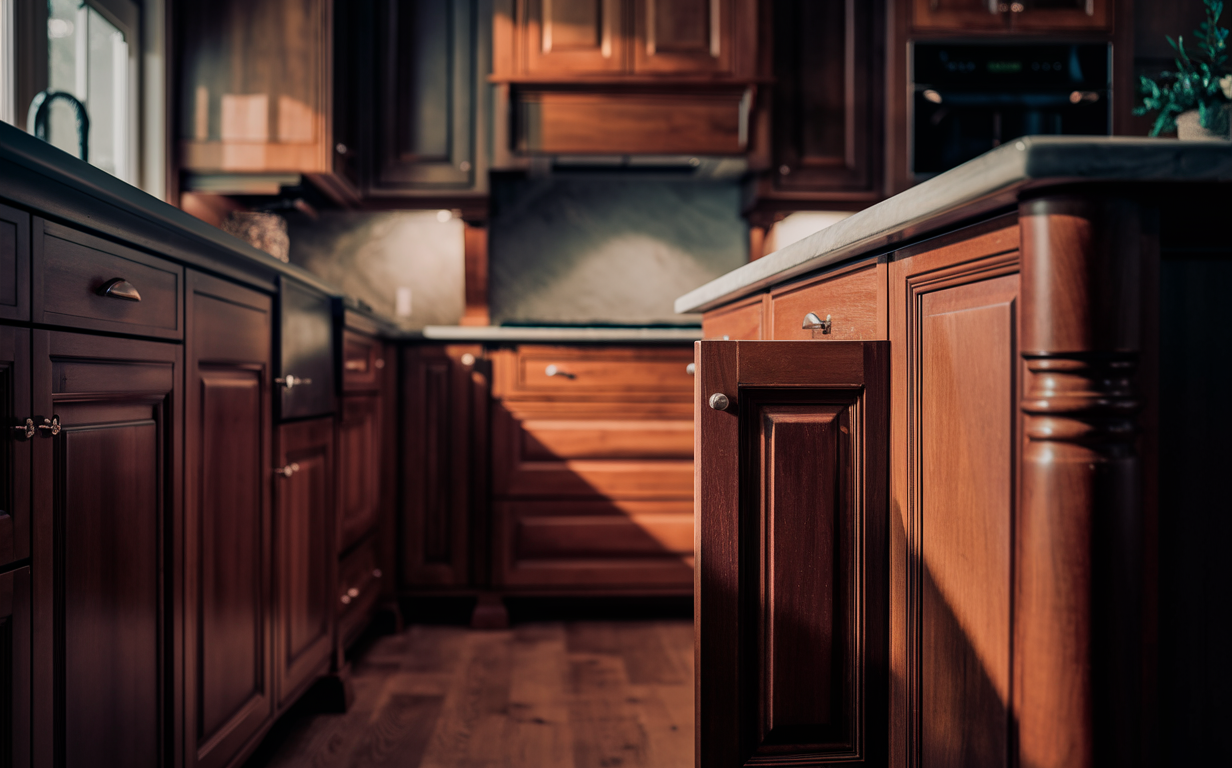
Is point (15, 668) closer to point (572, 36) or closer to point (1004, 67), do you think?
point (572, 36)

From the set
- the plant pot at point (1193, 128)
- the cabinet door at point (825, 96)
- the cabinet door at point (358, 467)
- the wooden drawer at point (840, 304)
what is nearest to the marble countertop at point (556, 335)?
the cabinet door at point (358, 467)

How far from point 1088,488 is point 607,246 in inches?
96.5

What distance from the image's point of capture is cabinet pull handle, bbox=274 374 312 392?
55.2 inches

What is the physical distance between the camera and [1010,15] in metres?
2.52

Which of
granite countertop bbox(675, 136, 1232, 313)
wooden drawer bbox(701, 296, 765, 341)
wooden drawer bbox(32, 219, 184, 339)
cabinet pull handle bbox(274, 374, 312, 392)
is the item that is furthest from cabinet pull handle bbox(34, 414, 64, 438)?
wooden drawer bbox(701, 296, 765, 341)

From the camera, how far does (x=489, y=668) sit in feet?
6.34

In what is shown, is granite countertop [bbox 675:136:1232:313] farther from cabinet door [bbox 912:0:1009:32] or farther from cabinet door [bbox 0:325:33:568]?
cabinet door [bbox 912:0:1009:32]

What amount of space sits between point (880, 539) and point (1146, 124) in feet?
8.72

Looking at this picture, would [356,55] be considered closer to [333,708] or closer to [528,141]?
[528,141]

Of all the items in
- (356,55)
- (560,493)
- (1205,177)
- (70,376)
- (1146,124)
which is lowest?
(560,493)

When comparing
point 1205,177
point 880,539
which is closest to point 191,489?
point 880,539

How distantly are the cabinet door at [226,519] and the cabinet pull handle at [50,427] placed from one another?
0.90ft

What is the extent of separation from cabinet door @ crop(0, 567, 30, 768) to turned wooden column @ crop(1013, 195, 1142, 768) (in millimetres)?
943

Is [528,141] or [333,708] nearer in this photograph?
[333,708]
